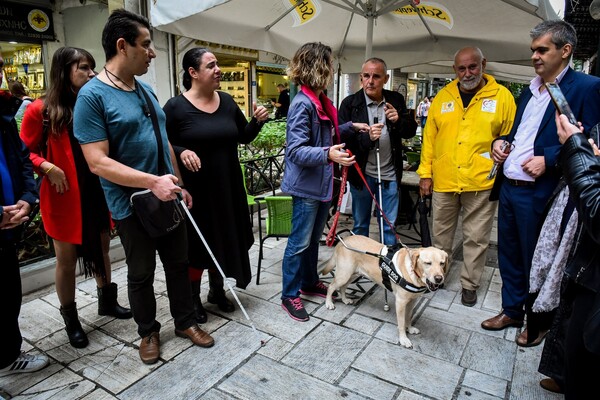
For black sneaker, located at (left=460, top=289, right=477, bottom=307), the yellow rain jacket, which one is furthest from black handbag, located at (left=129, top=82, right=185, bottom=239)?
black sneaker, located at (left=460, top=289, right=477, bottom=307)

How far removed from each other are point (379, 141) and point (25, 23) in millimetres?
7642

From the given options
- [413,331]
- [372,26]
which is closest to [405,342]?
[413,331]

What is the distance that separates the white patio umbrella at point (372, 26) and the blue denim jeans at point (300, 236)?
2.03 meters

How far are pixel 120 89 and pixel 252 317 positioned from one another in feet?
6.73

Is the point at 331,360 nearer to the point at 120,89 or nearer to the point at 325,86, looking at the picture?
the point at 325,86

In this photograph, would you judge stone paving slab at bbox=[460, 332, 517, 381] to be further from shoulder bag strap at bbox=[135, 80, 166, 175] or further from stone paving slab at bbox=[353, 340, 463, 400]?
shoulder bag strap at bbox=[135, 80, 166, 175]

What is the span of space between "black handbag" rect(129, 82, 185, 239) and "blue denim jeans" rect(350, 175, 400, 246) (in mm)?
2035

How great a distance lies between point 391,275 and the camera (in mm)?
2891

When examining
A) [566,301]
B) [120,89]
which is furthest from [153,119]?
[566,301]

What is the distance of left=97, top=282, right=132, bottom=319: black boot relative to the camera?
10.5 ft

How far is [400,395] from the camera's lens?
2.38 meters

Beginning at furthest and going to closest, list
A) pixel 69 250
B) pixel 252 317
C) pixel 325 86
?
pixel 252 317 → pixel 325 86 → pixel 69 250

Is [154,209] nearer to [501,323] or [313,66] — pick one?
[313,66]

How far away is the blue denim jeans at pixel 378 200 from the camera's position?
3848 millimetres
